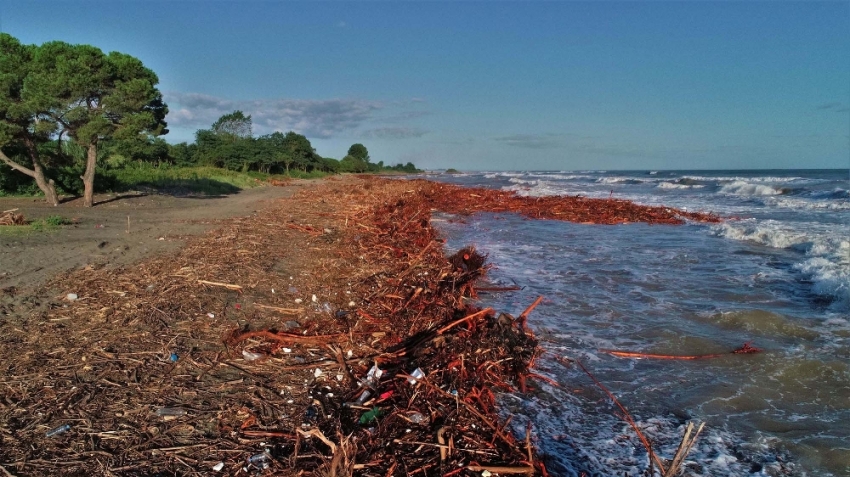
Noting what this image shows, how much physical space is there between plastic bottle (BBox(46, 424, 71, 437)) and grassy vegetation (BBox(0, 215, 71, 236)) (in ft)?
21.5

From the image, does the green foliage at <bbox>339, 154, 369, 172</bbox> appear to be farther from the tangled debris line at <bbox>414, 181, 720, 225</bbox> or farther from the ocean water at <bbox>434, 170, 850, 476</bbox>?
the ocean water at <bbox>434, 170, 850, 476</bbox>

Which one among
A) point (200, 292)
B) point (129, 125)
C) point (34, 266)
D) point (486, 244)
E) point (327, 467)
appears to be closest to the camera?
point (327, 467)

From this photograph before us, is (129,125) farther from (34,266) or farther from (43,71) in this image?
(34,266)

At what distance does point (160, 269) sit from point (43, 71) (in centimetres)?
952

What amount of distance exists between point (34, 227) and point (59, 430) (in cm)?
731

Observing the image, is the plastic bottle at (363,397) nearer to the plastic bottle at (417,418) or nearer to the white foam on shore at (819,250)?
the plastic bottle at (417,418)

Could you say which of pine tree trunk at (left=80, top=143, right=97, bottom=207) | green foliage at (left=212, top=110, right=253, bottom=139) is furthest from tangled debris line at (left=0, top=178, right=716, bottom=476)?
green foliage at (left=212, top=110, right=253, bottom=139)

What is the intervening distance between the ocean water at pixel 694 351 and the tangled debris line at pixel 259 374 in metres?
0.46

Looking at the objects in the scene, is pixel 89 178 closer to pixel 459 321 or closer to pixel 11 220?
pixel 11 220

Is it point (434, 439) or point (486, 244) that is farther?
point (486, 244)

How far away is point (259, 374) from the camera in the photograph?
9.86 feet

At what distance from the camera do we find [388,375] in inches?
119

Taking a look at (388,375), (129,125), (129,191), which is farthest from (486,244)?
(129,191)

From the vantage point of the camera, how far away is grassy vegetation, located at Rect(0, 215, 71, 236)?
7.18m
